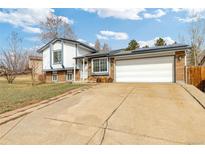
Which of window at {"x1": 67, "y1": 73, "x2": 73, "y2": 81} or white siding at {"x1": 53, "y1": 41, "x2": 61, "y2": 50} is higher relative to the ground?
white siding at {"x1": 53, "y1": 41, "x2": 61, "y2": 50}

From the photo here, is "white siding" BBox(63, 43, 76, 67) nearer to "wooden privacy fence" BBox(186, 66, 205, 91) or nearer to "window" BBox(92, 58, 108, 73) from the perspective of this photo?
"window" BBox(92, 58, 108, 73)

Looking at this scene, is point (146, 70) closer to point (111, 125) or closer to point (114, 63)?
point (114, 63)

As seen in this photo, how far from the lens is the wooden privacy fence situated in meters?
13.8

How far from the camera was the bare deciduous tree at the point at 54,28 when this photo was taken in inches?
1491

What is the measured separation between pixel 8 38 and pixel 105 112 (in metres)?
29.8

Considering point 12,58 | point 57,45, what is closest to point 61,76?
point 57,45

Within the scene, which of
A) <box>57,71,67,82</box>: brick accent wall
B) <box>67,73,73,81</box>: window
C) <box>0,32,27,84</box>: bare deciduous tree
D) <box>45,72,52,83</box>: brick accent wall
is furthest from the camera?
<box>0,32,27,84</box>: bare deciduous tree

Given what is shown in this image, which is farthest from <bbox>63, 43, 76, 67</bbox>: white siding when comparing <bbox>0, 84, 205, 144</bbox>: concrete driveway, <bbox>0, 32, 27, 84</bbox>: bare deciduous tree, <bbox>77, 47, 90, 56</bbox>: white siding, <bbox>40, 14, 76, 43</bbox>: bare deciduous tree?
<bbox>40, 14, 76, 43</bbox>: bare deciduous tree

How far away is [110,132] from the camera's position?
450cm

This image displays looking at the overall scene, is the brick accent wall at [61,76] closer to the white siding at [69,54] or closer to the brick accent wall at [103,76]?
the white siding at [69,54]

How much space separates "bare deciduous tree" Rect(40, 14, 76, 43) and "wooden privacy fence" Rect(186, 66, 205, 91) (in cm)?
2882

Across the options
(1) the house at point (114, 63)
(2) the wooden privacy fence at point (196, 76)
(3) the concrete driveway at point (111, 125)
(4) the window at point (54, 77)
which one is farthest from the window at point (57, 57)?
(3) the concrete driveway at point (111, 125)
